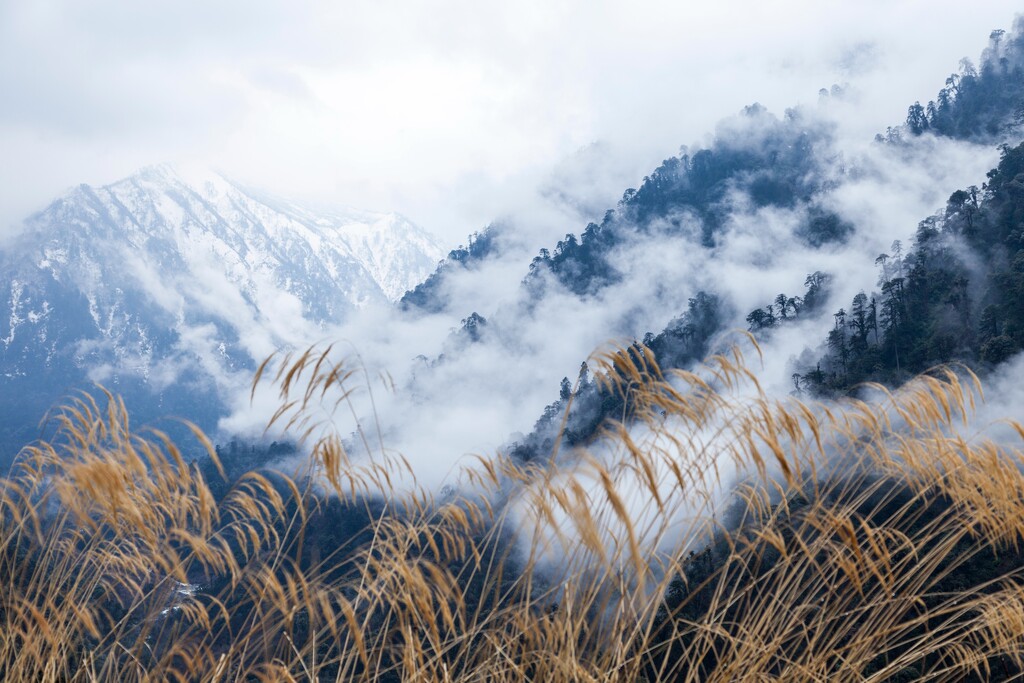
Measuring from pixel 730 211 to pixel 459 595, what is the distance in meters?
178

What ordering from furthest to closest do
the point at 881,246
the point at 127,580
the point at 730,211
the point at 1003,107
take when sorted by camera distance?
the point at 730,211 → the point at 881,246 → the point at 1003,107 → the point at 127,580

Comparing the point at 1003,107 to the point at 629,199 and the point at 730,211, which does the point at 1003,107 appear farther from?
the point at 629,199

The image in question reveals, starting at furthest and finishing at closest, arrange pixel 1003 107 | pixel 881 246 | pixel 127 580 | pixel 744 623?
pixel 881 246
pixel 1003 107
pixel 127 580
pixel 744 623

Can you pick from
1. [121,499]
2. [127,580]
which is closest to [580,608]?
[121,499]

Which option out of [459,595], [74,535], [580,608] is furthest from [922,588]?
[74,535]

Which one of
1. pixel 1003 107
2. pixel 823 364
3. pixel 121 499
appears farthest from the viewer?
pixel 1003 107

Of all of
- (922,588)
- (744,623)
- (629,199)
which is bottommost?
(922,588)

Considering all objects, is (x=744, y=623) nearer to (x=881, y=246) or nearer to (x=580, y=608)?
(x=580, y=608)

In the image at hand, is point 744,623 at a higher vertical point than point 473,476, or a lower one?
lower

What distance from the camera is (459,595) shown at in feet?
6.95

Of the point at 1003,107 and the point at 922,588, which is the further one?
the point at 1003,107

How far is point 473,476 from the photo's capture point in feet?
8.48

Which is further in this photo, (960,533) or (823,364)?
(823,364)

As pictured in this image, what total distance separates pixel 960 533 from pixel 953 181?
167321 millimetres
